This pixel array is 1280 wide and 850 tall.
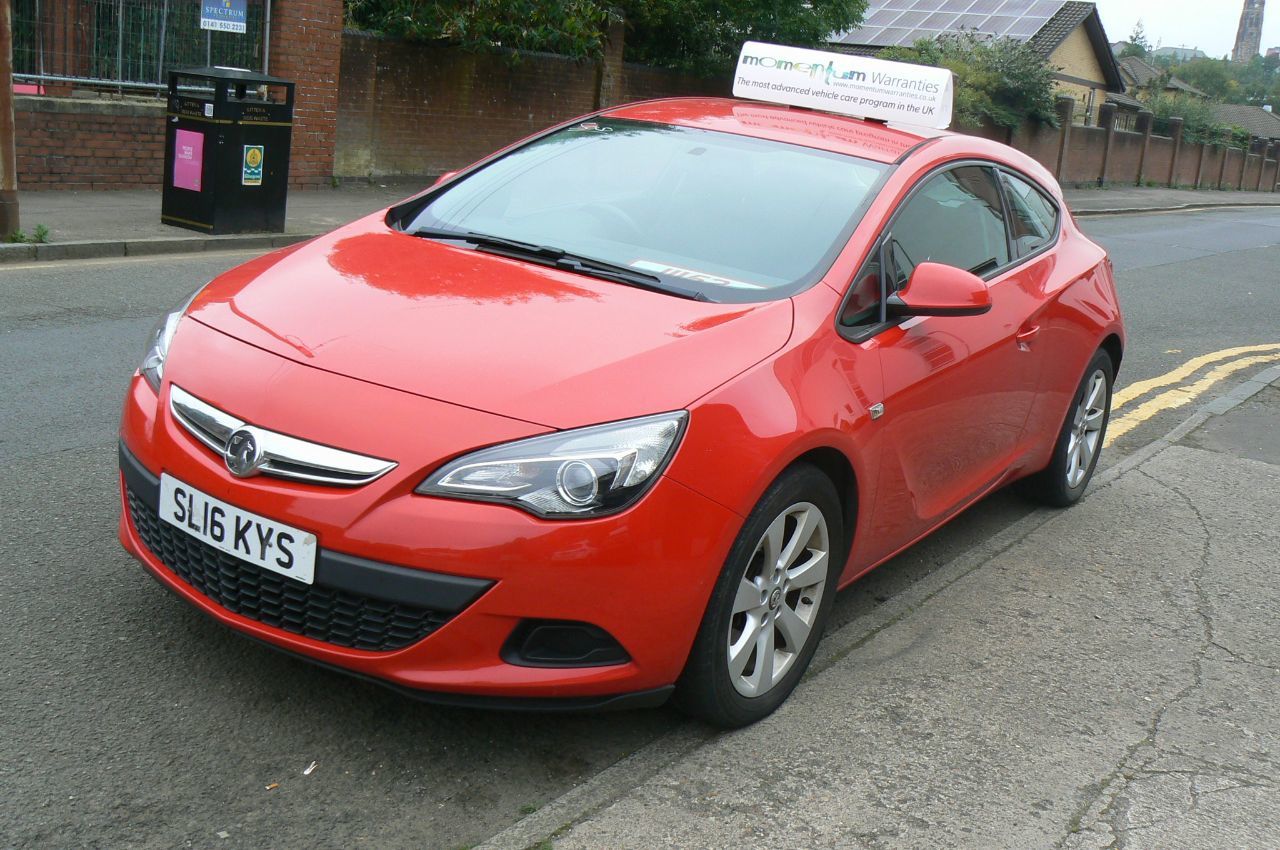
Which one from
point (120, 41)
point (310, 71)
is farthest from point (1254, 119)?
point (120, 41)

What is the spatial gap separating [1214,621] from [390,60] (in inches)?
616

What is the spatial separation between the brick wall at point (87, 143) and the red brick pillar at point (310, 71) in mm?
1726

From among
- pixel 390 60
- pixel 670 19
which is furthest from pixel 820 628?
pixel 670 19

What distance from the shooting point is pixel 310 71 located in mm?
16328

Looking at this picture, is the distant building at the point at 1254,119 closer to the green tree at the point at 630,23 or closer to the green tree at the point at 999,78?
the green tree at the point at 999,78

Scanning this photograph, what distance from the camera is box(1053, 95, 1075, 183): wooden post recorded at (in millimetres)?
37875

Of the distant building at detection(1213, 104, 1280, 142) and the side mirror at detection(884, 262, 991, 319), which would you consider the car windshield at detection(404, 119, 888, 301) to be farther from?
the distant building at detection(1213, 104, 1280, 142)

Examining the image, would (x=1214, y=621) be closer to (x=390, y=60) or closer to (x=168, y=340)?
(x=168, y=340)

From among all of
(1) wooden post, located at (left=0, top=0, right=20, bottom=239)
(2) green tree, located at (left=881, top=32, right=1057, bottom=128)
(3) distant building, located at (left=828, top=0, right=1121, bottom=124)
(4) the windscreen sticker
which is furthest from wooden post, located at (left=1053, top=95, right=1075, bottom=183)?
(4) the windscreen sticker

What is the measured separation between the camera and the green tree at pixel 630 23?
18250mm

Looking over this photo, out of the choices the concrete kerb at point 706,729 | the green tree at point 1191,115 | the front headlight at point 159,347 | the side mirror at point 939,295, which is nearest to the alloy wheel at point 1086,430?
the concrete kerb at point 706,729

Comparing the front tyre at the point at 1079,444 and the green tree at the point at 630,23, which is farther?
the green tree at the point at 630,23

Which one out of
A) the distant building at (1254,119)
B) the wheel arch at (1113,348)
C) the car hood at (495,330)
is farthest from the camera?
the distant building at (1254,119)

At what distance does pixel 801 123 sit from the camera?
4.84m
